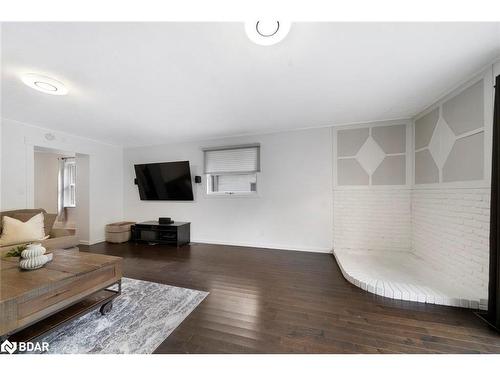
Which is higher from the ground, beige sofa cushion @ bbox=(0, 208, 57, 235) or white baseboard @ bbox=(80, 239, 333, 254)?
beige sofa cushion @ bbox=(0, 208, 57, 235)

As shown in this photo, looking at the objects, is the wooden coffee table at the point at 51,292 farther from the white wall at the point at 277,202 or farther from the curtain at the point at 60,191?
the curtain at the point at 60,191

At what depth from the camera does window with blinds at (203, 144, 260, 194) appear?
4172 mm

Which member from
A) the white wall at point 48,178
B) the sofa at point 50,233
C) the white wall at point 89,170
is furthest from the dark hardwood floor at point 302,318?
the white wall at point 48,178

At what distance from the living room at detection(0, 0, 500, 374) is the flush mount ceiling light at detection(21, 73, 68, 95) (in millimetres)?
26

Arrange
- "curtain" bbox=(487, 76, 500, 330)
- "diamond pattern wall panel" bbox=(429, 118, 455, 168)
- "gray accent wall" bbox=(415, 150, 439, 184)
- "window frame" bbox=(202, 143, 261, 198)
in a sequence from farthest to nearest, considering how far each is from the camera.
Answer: "window frame" bbox=(202, 143, 261, 198), "gray accent wall" bbox=(415, 150, 439, 184), "diamond pattern wall panel" bbox=(429, 118, 455, 168), "curtain" bbox=(487, 76, 500, 330)

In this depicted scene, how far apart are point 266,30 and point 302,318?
8.20 feet

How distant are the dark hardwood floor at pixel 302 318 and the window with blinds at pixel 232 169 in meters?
1.97

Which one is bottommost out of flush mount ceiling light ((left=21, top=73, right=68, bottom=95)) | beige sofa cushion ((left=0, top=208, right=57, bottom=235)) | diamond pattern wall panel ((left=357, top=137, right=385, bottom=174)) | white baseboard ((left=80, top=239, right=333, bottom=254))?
white baseboard ((left=80, top=239, right=333, bottom=254))

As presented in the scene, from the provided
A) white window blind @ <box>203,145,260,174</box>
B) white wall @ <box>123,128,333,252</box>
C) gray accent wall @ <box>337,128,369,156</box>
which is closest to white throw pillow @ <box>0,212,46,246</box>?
white wall @ <box>123,128,333,252</box>

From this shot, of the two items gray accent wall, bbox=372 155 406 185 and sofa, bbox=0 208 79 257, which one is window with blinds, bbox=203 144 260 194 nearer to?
gray accent wall, bbox=372 155 406 185

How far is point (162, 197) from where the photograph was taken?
483 cm
